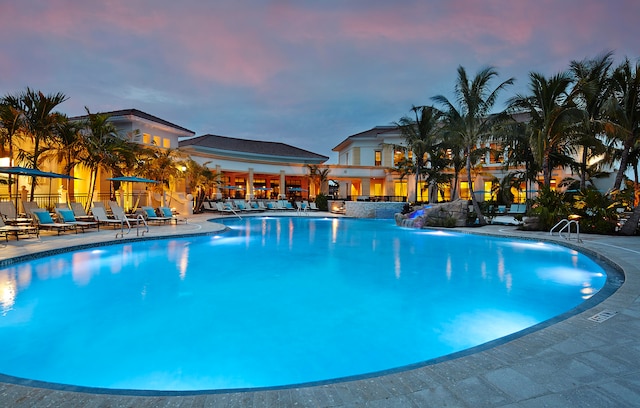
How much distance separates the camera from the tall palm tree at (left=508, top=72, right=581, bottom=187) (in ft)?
43.9

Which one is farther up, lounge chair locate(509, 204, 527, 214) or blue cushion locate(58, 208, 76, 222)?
lounge chair locate(509, 204, 527, 214)

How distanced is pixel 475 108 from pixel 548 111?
9.58ft

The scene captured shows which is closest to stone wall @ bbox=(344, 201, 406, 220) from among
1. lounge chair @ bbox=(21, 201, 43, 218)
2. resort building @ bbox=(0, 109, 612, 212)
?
resort building @ bbox=(0, 109, 612, 212)

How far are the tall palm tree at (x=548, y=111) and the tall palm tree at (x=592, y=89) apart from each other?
1.49ft

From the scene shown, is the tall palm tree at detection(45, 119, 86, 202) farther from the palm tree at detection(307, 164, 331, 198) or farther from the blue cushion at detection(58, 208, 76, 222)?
the palm tree at detection(307, 164, 331, 198)

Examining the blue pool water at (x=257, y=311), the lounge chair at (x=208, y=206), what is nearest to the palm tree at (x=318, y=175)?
the lounge chair at (x=208, y=206)

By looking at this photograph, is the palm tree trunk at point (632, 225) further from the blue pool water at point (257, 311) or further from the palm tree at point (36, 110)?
the palm tree at point (36, 110)

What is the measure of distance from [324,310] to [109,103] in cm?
5815

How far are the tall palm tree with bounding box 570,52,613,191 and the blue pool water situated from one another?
6.75 meters

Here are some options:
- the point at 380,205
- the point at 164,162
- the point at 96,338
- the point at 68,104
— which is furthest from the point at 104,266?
the point at 68,104

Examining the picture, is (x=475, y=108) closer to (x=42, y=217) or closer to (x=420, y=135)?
(x=420, y=135)

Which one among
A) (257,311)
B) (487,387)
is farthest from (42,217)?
(487,387)

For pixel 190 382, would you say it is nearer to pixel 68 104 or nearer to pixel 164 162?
pixel 164 162

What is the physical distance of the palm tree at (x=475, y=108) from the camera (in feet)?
51.5
